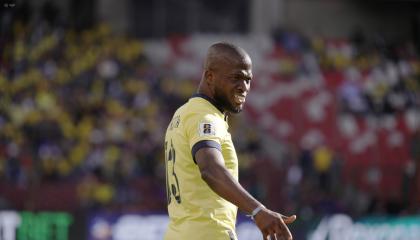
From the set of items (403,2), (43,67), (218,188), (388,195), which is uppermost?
(403,2)

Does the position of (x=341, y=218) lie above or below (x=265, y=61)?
below

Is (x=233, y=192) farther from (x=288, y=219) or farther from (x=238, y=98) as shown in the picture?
(x=238, y=98)

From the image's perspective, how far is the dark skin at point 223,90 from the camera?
4.79 metres

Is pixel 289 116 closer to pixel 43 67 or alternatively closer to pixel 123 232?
pixel 43 67

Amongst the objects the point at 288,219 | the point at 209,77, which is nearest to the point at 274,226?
the point at 288,219

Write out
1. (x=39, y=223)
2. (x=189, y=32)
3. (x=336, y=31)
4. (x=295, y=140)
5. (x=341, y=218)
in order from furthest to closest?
(x=336, y=31), (x=189, y=32), (x=295, y=140), (x=341, y=218), (x=39, y=223)

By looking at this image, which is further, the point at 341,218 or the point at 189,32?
the point at 189,32

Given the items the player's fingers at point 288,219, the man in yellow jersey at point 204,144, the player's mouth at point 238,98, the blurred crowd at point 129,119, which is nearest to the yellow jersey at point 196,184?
the man in yellow jersey at point 204,144

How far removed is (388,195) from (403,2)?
12.2 metres

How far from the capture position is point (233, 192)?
4.75 meters

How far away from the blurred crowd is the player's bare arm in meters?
11.4

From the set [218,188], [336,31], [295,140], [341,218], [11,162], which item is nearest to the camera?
[218,188]

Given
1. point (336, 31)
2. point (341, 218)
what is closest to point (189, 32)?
point (336, 31)

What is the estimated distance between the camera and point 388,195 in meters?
21.3
